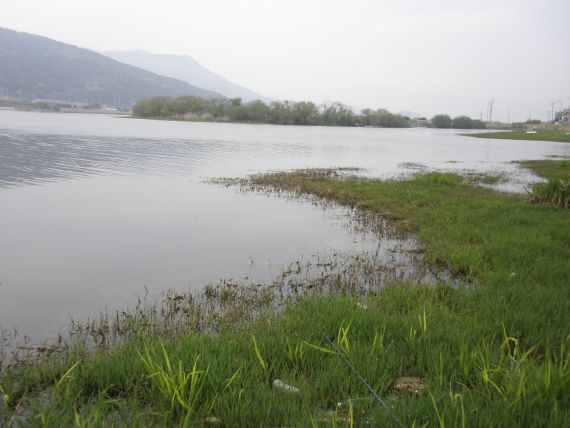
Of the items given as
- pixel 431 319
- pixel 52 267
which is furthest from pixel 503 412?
pixel 52 267

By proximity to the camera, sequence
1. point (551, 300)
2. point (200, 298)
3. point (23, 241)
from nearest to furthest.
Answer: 1. point (551, 300)
2. point (200, 298)
3. point (23, 241)

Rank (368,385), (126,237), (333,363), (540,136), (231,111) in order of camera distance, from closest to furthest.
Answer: (368,385)
(333,363)
(126,237)
(540,136)
(231,111)

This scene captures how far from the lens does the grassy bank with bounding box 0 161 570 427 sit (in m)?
3.59

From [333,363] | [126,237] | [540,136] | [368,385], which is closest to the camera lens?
[368,385]

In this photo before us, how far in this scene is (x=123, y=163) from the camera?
28.8 metres

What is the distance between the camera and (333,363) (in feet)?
14.5

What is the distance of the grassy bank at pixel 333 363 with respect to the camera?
3594 millimetres

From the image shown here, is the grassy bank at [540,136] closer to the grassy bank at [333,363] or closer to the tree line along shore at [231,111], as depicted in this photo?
the tree line along shore at [231,111]

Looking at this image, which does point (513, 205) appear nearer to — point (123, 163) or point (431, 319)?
point (431, 319)

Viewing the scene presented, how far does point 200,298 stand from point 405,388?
182 inches

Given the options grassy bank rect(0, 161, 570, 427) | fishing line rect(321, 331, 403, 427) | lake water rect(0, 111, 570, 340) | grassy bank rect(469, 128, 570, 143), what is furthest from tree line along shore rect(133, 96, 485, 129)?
fishing line rect(321, 331, 403, 427)

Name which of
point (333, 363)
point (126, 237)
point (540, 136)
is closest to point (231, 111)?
point (540, 136)

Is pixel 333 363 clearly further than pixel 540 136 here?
No

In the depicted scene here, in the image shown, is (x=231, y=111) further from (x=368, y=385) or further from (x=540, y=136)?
(x=368, y=385)
